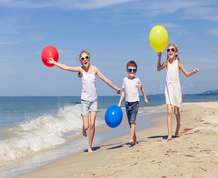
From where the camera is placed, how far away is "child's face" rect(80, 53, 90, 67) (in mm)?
6215

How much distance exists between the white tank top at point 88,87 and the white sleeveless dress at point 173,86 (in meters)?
1.70

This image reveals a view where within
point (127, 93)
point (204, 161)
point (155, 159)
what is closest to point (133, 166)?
point (155, 159)

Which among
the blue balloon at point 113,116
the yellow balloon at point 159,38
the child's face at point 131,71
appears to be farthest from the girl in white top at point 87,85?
the yellow balloon at point 159,38

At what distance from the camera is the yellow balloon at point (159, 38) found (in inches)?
258

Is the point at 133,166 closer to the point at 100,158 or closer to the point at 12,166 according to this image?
the point at 100,158

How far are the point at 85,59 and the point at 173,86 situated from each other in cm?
210

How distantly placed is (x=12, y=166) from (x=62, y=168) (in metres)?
1.72

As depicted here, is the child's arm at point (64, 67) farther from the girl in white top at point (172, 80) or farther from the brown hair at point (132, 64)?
the girl in white top at point (172, 80)

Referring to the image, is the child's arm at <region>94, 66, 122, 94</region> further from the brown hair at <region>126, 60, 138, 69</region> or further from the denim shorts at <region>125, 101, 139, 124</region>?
the brown hair at <region>126, 60, 138, 69</region>

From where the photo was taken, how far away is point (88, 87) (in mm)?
6168

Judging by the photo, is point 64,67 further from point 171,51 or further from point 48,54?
point 171,51

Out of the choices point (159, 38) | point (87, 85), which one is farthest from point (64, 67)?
point (159, 38)

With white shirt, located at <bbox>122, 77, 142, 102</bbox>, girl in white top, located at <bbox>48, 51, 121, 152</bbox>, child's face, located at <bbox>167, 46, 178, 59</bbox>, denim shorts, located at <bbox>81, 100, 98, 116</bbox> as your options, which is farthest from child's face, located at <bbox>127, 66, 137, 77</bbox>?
denim shorts, located at <bbox>81, 100, 98, 116</bbox>

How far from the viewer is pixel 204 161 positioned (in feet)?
13.5
